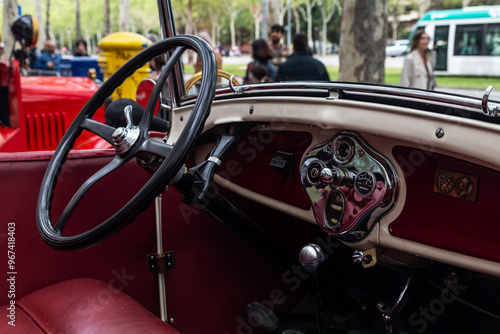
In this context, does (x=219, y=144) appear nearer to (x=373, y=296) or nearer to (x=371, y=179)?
(x=371, y=179)

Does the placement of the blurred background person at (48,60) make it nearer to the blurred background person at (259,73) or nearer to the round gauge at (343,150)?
the blurred background person at (259,73)

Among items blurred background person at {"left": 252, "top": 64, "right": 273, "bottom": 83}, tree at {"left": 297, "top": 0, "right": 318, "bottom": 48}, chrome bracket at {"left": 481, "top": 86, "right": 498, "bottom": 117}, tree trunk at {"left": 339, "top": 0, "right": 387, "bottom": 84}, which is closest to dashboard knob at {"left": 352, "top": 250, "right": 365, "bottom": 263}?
chrome bracket at {"left": 481, "top": 86, "right": 498, "bottom": 117}

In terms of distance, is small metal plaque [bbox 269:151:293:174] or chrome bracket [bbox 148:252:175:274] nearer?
small metal plaque [bbox 269:151:293:174]

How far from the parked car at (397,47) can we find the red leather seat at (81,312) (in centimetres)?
364

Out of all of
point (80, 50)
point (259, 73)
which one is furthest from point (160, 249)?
point (80, 50)

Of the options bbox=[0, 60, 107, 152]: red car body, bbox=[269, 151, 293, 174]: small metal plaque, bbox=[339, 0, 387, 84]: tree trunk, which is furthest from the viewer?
bbox=[339, 0, 387, 84]: tree trunk

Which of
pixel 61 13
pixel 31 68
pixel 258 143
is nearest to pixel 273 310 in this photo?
pixel 258 143

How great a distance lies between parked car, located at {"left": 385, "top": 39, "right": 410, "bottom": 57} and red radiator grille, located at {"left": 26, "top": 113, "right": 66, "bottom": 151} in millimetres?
2858

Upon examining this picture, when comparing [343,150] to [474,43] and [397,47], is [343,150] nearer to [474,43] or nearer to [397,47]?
[474,43]

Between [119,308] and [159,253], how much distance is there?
37cm

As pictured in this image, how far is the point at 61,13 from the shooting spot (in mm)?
49969

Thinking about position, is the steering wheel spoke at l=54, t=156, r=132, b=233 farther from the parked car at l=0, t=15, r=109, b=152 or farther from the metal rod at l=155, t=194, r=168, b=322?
the parked car at l=0, t=15, r=109, b=152

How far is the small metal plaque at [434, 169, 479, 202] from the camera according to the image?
141 centimetres

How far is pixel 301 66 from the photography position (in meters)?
4.56
